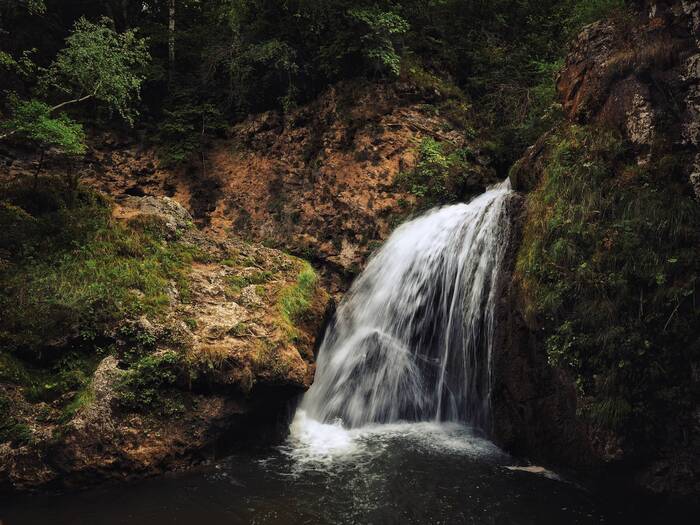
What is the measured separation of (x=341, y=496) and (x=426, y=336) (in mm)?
3738

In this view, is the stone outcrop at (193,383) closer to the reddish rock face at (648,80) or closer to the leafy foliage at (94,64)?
the leafy foliage at (94,64)

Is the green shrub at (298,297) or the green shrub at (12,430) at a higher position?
the green shrub at (298,297)

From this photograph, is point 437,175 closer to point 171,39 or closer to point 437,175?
point 437,175

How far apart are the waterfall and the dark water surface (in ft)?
4.47

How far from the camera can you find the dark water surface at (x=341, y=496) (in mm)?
4676

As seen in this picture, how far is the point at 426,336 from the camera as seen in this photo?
8.34 metres

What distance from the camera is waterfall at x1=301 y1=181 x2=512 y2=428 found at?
7297 millimetres

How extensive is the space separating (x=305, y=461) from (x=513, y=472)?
2606 millimetres

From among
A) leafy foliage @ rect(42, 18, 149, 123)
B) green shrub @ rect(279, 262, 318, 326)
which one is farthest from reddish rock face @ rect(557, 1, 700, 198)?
leafy foliage @ rect(42, 18, 149, 123)

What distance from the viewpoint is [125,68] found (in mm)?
9070

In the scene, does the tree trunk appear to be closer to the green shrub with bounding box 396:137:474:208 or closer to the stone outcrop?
the stone outcrop

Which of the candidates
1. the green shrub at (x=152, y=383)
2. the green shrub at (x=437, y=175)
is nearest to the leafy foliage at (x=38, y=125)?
the green shrub at (x=152, y=383)

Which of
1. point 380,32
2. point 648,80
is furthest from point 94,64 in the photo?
point 648,80

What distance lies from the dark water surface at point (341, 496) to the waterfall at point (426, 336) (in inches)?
53.7
